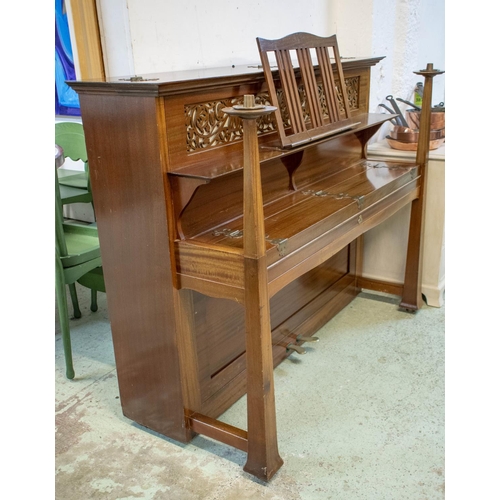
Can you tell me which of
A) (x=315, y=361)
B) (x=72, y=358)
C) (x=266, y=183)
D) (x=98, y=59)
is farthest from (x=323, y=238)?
(x=98, y=59)

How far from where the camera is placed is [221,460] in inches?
81.4

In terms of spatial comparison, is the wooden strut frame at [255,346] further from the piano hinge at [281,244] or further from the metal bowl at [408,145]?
the metal bowl at [408,145]

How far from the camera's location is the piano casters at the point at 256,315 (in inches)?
63.9

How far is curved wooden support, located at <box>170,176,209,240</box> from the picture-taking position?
1.78 m

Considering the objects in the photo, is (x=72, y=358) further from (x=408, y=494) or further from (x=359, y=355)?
(x=408, y=494)

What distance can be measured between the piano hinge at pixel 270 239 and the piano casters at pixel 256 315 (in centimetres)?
12

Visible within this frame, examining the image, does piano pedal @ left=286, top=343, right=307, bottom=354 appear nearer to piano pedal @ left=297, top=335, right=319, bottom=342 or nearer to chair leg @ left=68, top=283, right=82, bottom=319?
piano pedal @ left=297, top=335, right=319, bottom=342

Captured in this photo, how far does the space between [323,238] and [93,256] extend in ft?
4.22

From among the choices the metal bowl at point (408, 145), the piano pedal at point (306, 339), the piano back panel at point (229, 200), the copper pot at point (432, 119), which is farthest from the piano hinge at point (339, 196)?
the copper pot at point (432, 119)

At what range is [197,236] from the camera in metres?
1.96

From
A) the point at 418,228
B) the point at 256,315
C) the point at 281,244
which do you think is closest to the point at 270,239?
the point at 281,244

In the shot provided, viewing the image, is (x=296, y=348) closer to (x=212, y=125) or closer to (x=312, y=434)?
(x=312, y=434)

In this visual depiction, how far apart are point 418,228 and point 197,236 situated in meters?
1.56

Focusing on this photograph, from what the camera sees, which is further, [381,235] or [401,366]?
A: [381,235]
